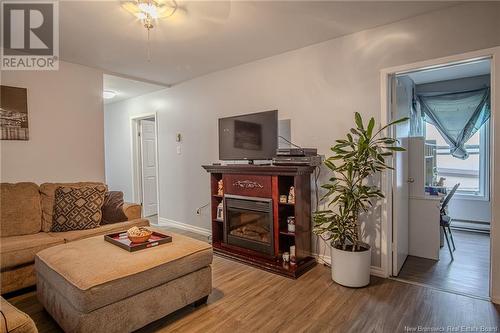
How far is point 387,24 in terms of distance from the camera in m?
2.60

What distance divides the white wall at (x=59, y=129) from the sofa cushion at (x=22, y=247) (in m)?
0.92

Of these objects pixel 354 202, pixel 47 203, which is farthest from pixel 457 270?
pixel 47 203

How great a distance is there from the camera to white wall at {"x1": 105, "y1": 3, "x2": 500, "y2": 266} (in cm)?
235

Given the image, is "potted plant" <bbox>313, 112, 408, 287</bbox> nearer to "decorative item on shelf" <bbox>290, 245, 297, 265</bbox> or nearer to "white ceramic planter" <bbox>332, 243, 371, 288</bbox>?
"white ceramic planter" <bbox>332, 243, 371, 288</bbox>

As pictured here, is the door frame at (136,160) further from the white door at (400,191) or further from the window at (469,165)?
the window at (469,165)

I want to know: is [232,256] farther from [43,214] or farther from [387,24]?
[387,24]

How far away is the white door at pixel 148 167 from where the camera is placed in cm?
552

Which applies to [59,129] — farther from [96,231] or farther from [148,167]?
[148,167]

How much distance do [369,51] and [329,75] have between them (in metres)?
0.44

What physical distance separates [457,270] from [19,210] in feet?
14.6

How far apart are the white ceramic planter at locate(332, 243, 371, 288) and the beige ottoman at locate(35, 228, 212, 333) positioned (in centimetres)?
121

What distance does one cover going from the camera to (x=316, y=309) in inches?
85.1

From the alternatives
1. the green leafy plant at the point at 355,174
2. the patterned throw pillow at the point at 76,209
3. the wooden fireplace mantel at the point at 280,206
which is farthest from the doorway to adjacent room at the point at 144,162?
the green leafy plant at the point at 355,174

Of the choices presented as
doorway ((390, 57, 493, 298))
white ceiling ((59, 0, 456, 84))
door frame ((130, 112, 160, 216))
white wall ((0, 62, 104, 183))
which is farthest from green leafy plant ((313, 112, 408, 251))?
door frame ((130, 112, 160, 216))
